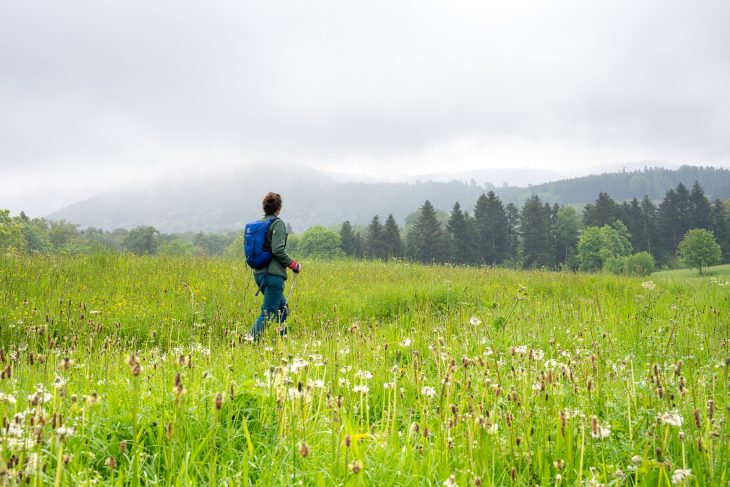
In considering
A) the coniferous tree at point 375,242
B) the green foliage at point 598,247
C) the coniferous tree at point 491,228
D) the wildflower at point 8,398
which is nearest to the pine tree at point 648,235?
the green foliage at point 598,247

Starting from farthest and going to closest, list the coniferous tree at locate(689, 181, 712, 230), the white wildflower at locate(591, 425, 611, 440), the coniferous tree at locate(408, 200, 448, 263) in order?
1. the coniferous tree at locate(689, 181, 712, 230)
2. the coniferous tree at locate(408, 200, 448, 263)
3. the white wildflower at locate(591, 425, 611, 440)

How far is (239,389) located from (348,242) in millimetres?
73480

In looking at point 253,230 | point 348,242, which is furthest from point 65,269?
point 348,242

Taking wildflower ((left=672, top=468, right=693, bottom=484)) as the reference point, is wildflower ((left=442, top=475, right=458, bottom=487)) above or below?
above

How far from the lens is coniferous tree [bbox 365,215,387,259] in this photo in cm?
7106

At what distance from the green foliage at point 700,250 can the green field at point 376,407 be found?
66.8 metres

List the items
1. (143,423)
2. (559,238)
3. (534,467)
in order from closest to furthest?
(534,467)
(143,423)
(559,238)

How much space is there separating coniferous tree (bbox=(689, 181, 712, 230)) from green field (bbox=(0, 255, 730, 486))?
294 feet

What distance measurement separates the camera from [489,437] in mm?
2502

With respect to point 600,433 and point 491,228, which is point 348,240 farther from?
point 600,433

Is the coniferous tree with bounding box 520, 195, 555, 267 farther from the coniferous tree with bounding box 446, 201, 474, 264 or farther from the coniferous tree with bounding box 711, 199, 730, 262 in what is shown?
the coniferous tree with bounding box 711, 199, 730, 262

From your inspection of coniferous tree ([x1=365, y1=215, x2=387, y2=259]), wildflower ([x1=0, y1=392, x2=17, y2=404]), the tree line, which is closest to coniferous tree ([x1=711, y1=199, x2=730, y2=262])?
the tree line

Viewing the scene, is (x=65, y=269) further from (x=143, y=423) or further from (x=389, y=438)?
(x=389, y=438)

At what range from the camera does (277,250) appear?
7414mm
